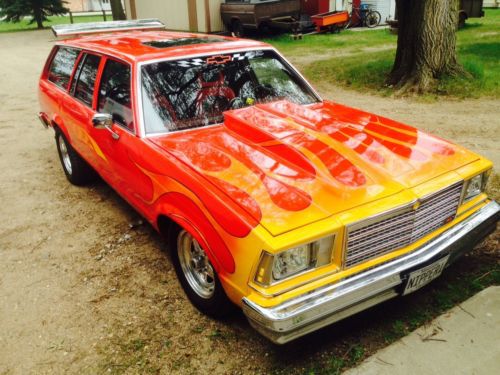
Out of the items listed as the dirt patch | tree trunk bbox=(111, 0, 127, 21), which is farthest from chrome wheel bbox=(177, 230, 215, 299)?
tree trunk bbox=(111, 0, 127, 21)

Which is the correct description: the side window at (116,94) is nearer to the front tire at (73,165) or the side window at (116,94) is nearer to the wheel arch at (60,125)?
the wheel arch at (60,125)

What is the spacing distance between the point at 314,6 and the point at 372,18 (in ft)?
8.70

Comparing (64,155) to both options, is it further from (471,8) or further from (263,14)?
(471,8)

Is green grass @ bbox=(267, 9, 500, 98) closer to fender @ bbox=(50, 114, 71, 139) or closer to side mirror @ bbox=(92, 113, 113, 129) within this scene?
fender @ bbox=(50, 114, 71, 139)

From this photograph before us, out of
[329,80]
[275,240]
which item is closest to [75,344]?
[275,240]

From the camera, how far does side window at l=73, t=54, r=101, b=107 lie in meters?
4.33

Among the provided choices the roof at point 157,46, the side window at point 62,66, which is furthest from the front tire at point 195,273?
the side window at point 62,66

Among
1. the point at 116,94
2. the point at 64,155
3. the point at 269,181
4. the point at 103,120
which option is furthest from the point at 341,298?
the point at 64,155

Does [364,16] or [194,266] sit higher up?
[364,16]

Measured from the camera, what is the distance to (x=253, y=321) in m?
2.41

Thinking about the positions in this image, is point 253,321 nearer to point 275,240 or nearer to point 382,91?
point 275,240

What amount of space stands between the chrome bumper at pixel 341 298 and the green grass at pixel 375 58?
6.60 m

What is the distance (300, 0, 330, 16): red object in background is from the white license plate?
18.5 metres

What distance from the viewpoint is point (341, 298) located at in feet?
7.97
